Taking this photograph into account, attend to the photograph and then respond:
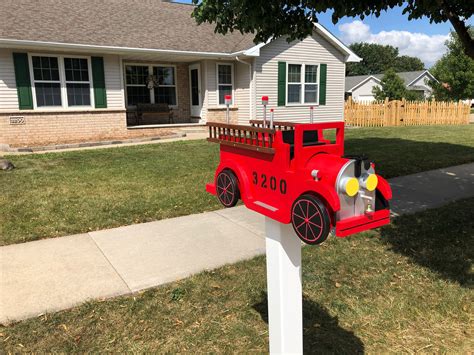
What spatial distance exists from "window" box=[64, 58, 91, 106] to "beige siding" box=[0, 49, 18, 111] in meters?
1.56

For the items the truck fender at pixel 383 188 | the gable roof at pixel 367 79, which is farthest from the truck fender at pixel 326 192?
the gable roof at pixel 367 79

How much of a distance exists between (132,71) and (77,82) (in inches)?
122

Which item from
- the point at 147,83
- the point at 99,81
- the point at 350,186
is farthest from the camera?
the point at 147,83

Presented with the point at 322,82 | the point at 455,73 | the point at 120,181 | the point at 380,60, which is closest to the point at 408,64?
the point at 380,60

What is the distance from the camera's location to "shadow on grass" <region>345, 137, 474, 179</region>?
8344 mm

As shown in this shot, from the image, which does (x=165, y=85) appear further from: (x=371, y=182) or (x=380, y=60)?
(x=380, y=60)

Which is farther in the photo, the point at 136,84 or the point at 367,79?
the point at 367,79

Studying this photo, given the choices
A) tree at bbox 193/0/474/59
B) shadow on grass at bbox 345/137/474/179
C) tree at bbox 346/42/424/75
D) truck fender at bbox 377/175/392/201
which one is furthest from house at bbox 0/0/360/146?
tree at bbox 346/42/424/75

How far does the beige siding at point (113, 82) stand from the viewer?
1382cm

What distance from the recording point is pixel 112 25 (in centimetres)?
1470

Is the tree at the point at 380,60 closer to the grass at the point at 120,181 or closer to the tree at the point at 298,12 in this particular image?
the grass at the point at 120,181

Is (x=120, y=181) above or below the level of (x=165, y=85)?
below

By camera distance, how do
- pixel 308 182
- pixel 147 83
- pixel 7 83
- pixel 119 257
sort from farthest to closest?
pixel 147 83, pixel 7 83, pixel 119 257, pixel 308 182

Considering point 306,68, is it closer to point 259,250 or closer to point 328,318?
point 259,250
